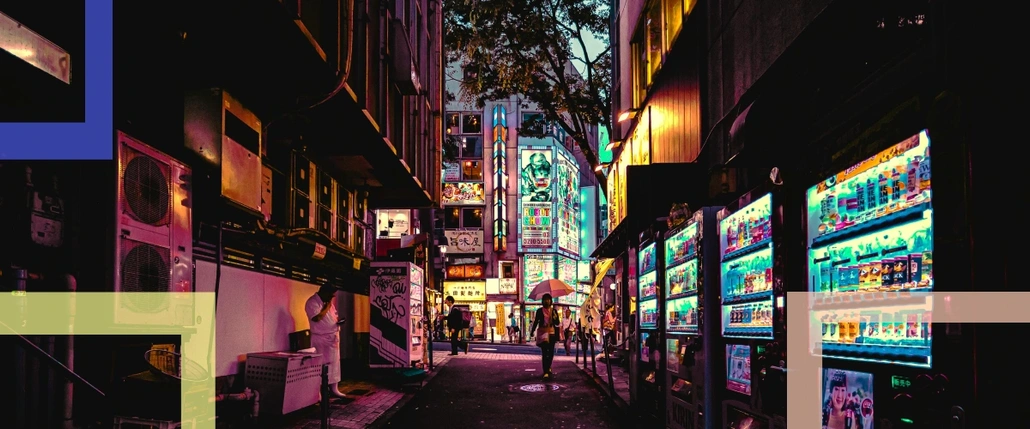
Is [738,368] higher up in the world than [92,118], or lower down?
lower down

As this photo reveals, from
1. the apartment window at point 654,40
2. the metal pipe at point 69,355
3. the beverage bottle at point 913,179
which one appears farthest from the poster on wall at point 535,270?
the beverage bottle at point 913,179

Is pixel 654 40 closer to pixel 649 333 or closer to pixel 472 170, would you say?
pixel 649 333

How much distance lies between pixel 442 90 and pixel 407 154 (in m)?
11.4

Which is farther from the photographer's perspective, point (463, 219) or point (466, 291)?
point (463, 219)

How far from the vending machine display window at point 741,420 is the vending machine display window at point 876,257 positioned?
1.66 metres

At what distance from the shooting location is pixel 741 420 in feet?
23.6

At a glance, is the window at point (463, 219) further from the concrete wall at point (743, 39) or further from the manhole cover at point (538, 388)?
the concrete wall at point (743, 39)

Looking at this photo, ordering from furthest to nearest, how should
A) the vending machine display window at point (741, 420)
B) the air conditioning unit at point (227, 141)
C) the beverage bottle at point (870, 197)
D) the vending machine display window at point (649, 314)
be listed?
the vending machine display window at point (649, 314) → the air conditioning unit at point (227, 141) → the vending machine display window at point (741, 420) → the beverage bottle at point (870, 197)

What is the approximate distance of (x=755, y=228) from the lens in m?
6.82

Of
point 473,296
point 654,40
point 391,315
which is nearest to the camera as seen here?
point 654,40

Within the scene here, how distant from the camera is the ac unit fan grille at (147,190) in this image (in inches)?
269

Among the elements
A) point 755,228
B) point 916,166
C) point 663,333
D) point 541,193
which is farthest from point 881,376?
point 541,193

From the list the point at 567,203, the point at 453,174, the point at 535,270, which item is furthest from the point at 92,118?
the point at 567,203

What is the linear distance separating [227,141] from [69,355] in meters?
3.39
